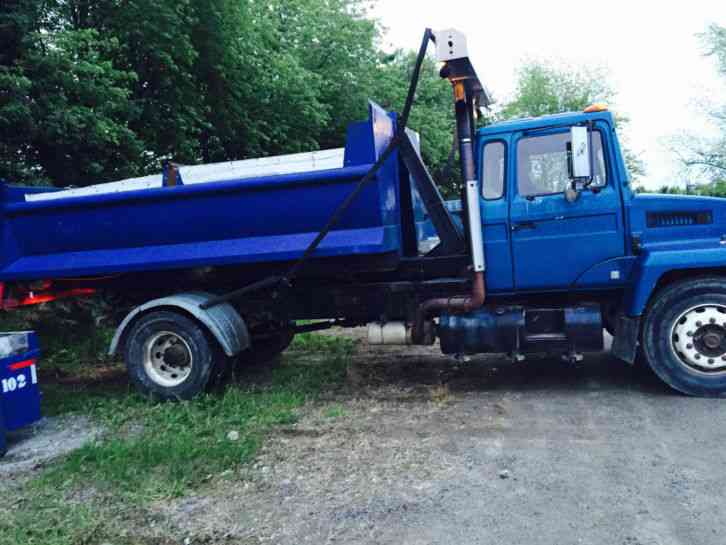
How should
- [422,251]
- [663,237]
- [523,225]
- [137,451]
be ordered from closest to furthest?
[137,451] → [663,237] → [523,225] → [422,251]

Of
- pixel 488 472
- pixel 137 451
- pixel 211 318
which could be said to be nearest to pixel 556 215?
pixel 488 472

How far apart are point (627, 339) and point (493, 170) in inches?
74.4

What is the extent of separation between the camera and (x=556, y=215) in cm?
575

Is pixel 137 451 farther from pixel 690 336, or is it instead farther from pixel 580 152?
pixel 690 336

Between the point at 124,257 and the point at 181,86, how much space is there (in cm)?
497

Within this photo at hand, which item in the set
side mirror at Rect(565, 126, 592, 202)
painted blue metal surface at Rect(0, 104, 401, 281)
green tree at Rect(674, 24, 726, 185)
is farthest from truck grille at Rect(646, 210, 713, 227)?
green tree at Rect(674, 24, 726, 185)

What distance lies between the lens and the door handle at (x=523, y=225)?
580cm

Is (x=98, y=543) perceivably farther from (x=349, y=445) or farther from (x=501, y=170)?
(x=501, y=170)

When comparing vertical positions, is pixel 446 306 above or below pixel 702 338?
above

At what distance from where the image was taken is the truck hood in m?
5.68

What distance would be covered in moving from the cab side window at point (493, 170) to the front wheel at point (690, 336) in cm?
167

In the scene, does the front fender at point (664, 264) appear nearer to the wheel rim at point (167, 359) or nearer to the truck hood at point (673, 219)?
the truck hood at point (673, 219)

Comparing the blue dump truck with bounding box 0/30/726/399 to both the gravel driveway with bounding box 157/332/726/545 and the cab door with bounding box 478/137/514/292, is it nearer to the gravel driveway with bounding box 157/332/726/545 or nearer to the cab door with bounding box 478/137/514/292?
the cab door with bounding box 478/137/514/292

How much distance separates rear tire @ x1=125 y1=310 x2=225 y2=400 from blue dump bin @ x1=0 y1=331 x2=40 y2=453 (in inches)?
37.2
